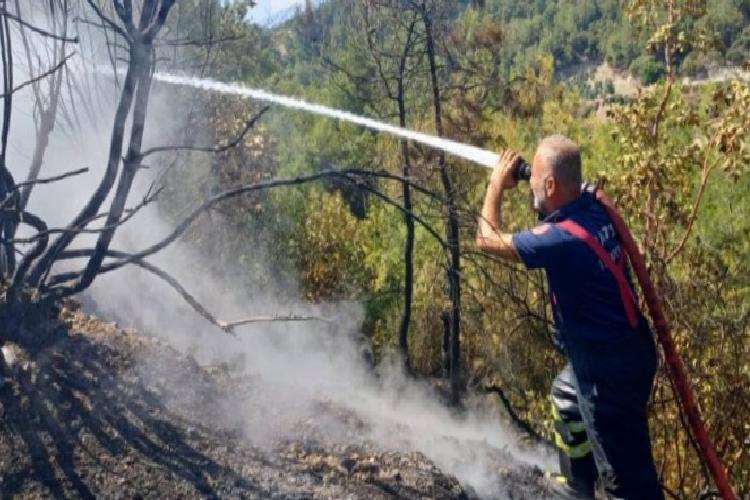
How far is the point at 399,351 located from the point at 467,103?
17.6 feet

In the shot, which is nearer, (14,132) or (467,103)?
(14,132)

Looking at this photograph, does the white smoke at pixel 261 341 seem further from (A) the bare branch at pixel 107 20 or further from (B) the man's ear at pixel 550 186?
(A) the bare branch at pixel 107 20

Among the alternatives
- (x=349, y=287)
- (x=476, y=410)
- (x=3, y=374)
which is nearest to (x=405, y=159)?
(x=476, y=410)

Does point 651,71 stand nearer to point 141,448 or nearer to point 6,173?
point 6,173

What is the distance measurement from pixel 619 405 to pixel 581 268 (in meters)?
0.59

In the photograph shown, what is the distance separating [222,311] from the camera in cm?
1102

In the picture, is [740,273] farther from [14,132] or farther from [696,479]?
[14,132]

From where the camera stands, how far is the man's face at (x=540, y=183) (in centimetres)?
321

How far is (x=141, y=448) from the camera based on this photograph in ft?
13.3

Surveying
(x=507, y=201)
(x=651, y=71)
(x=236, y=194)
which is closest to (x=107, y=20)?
(x=236, y=194)

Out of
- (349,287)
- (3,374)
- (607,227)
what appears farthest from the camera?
(349,287)

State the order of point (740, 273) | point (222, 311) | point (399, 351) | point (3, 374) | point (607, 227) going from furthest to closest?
point (399, 351), point (222, 311), point (740, 273), point (3, 374), point (607, 227)

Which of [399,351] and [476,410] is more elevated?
[399,351]

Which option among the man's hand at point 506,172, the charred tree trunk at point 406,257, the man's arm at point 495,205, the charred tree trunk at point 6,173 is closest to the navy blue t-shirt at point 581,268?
the man's arm at point 495,205
